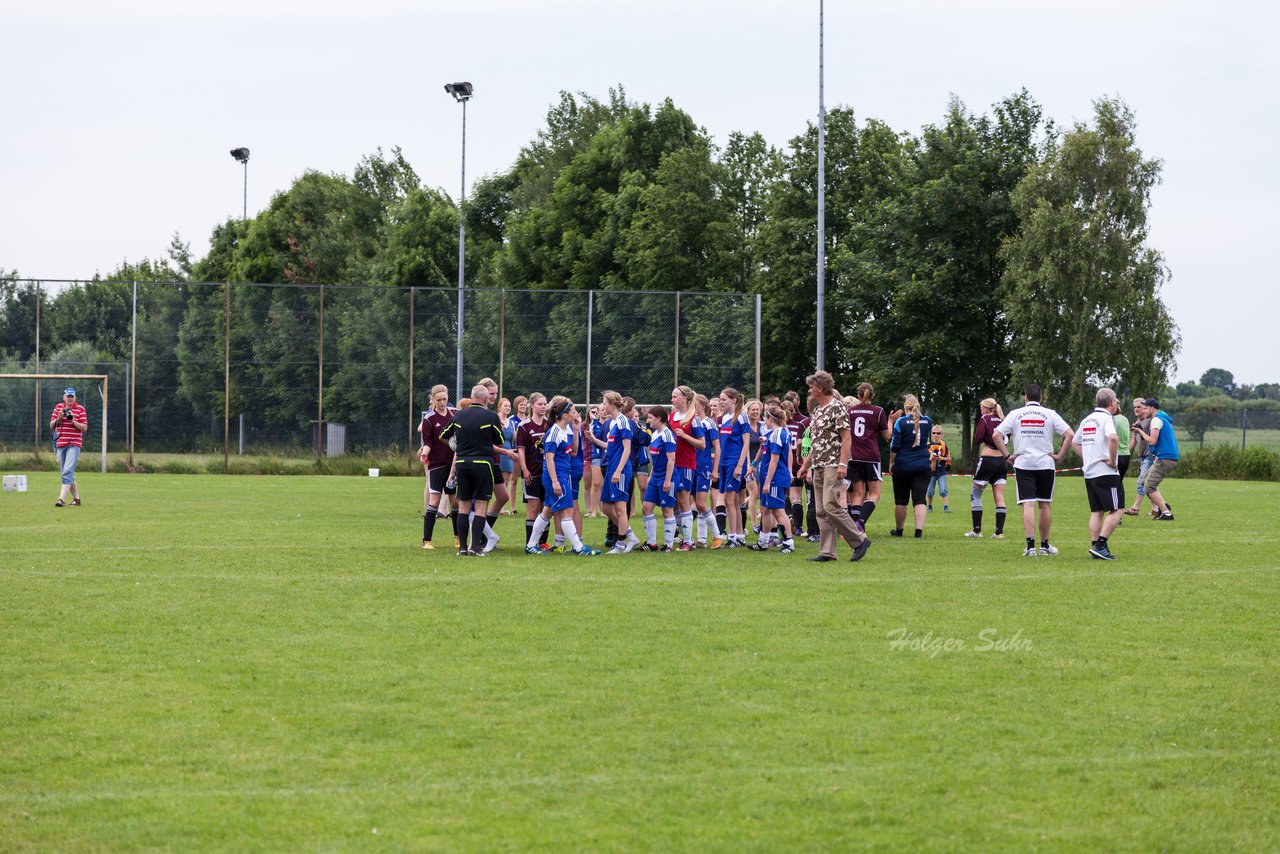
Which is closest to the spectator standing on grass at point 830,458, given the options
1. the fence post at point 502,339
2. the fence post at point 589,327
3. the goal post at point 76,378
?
the fence post at point 589,327

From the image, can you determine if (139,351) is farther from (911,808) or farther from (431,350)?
(911,808)

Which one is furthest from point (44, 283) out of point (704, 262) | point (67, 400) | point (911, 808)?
point (911, 808)

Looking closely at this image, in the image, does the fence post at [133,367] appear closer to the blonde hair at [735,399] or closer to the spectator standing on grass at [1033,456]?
the blonde hair at [735,399]

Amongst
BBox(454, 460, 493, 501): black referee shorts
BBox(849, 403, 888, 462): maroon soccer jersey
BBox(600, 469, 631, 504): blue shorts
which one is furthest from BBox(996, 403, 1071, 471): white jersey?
BBox(454, 460, 493, 501): black referee shorts

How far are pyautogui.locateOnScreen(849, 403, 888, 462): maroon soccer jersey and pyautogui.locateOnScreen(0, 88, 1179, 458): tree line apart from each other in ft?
81.1

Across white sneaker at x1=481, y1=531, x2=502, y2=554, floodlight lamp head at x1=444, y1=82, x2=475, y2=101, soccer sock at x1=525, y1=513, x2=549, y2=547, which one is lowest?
white sneaker at x1=481, y1=531, x2=502, y2=554

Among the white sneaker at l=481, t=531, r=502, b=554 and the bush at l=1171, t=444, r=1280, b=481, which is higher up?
the bush at l=1171, t=444, r=1280, b=481

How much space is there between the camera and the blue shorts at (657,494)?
16.2 metres

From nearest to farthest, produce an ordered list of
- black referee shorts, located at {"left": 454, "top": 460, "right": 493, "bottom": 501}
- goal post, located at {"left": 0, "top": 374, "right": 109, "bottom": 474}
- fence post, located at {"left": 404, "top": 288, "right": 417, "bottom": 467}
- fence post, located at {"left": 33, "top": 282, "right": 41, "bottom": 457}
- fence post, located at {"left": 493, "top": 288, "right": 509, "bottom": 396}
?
1. black referee shorts, located at {"left": 454, "top": 460, "right": 493, "bottom": 501}
2. goal post, located at {"left": 0, "top": 374, "right": 109, "bottom": 474}
3. fence post, located at {"left": 33, "top": 282, "right": 41, "bottom": 457}
4. fence post, located at {"left": 404, "top": 288, "right": 417, "bottom": 467}
5. fence post, located at {"left": 493, "top": 288, "right": 509, "bottom": 396}

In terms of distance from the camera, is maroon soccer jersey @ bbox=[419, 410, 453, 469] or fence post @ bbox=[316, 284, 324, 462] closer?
maroon soccer jersey @ bbox=[419, 410, 453, 469]

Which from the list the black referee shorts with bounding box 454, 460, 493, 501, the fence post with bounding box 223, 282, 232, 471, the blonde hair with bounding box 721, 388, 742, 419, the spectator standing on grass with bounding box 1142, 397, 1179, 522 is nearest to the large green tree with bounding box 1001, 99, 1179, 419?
the spectator standing on grass with bounding box 1142, 397, 1179, 522

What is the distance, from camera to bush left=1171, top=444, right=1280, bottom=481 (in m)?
41.7

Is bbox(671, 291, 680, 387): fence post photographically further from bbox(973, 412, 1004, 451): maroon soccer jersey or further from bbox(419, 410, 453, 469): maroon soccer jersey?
bbox(419, 410, 453, 469): maroon soccer jersey

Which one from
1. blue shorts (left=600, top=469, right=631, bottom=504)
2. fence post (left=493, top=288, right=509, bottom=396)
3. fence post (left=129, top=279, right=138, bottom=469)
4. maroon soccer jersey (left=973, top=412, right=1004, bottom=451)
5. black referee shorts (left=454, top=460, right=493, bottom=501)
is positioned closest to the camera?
black referee shorts (left=454, top=460, right=493, bottom=501)
